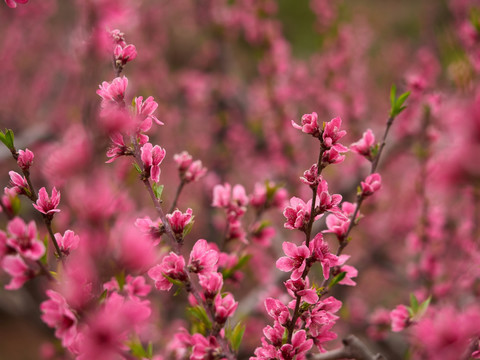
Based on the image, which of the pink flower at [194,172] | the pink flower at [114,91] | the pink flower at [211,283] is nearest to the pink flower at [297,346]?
the pink flower at [211,283]

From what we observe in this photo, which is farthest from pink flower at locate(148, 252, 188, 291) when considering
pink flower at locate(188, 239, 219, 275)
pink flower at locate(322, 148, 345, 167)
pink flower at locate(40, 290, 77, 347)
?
pink flower at locate(322, 148, 345, 167)

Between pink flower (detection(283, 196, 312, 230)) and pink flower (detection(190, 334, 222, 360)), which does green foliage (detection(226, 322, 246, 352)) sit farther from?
pink flower (detection(283, 196, 312, 230))

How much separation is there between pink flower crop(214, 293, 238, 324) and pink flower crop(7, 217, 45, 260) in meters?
0.36

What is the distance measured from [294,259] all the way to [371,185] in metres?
0.27

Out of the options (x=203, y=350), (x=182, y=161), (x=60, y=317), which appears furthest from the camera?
(x=182, y=161)

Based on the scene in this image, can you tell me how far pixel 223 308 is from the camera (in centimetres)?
77

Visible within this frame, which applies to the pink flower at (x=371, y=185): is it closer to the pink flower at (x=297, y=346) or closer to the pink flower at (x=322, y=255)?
the pink flower at (x=322, y=255)

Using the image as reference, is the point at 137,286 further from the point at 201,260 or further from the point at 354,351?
the point at 354,351

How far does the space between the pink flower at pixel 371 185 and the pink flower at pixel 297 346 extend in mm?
368

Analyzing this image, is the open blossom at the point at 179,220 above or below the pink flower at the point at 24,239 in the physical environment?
above

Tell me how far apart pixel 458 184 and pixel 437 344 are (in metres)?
0.31

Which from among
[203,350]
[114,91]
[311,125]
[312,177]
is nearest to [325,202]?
[312,177]

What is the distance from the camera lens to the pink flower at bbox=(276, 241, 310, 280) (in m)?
0.79

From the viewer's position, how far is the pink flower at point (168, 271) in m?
0.77
